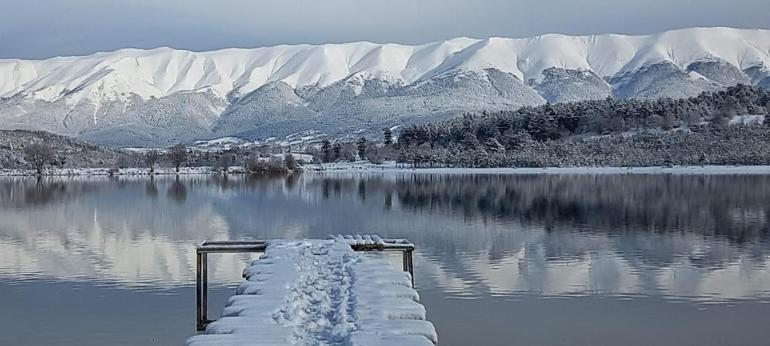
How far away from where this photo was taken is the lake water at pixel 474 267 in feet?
44.7

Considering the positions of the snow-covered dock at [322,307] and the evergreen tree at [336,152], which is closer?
the snow-covered dock at [322,307]

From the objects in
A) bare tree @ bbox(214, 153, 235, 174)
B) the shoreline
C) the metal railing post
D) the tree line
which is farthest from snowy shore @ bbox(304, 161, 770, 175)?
the metal railing post

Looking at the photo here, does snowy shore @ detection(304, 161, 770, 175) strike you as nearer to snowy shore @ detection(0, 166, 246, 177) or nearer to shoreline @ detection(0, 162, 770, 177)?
shoreline @ detection(0, 162, 770, 177)

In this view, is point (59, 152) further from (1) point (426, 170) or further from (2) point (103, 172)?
(1) point (426, 170)

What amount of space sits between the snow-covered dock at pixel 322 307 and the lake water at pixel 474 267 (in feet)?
6.03

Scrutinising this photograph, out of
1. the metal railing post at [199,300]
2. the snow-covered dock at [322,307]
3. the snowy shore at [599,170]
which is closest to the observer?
the snow-covered dock at [322,307]

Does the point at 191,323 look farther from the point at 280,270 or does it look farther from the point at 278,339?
the point at 278,339

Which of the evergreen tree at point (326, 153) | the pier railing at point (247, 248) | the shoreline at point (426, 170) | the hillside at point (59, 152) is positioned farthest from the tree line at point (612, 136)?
the pier railing at point (247, 248)

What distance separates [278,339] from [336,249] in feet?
21.2

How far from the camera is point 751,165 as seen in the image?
3425 inches

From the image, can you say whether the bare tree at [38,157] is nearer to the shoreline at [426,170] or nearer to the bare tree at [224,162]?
the shoreline at [426,170]

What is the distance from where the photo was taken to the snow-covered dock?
342 inches

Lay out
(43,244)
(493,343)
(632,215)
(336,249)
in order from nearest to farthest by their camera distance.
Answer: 1. (493,343)
2. (336,249)
3. (43,244)
4. (632,215)

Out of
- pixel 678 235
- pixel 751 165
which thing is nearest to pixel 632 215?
pixel 678 235
